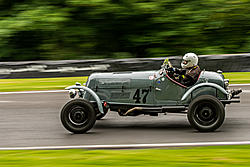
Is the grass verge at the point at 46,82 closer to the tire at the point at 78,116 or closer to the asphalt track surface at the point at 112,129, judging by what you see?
the asphalt track surface at the point at 112,129

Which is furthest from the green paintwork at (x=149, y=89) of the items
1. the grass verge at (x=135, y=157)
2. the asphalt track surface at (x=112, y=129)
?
the grass verge at (x=135, y=157)

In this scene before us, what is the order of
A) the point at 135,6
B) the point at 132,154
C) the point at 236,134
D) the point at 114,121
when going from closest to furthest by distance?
the point at 132,154 < the point at 236,134 < the point at 114,121 < the point at 135,6

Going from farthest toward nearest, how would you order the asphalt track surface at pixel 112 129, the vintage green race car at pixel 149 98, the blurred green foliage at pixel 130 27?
the blurred green foliage at pixel 130 27 → the vintage green race car at pixel 149 98 → the asphalt track surface at pixel 112 129

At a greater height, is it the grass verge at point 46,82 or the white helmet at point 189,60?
the white helmet at point 189,60

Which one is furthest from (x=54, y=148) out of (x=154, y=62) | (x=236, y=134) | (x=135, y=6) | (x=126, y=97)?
(x=135, y=6)

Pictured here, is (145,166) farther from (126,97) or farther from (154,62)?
(154,62)

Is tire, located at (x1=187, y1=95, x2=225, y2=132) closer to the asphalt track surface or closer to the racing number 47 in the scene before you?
the asphalt track surface

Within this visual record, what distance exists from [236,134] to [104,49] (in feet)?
44.1

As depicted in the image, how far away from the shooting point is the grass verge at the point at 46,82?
483 inches

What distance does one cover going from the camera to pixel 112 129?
24.8 ft

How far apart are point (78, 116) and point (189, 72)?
1916 millimetres

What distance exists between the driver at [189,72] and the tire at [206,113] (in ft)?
1.37

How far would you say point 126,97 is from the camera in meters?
7.31

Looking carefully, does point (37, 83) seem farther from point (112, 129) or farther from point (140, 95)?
point (140, 95)
